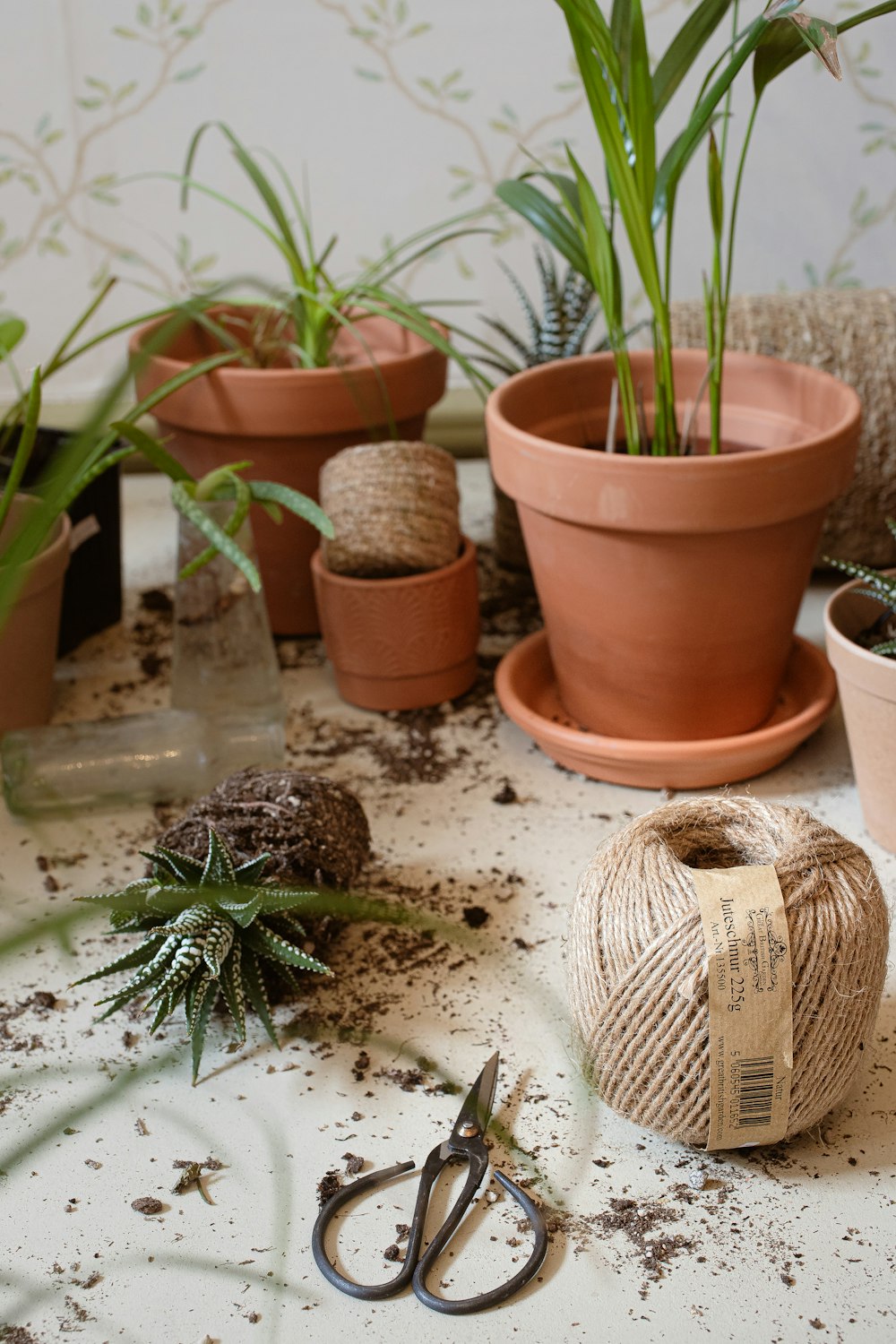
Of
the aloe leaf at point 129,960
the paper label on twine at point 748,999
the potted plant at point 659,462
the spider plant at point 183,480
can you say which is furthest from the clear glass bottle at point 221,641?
the paper label on twine at point 748,999

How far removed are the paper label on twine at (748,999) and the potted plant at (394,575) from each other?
545 mm

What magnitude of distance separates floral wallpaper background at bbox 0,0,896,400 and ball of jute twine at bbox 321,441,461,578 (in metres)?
0.50

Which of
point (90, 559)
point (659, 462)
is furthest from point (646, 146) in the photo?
point (90, 559)

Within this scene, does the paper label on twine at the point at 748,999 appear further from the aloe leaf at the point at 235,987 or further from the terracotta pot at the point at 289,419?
the terracotta pot at the point at 289,419

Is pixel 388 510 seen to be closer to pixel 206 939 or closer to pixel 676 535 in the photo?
pixel 676 535

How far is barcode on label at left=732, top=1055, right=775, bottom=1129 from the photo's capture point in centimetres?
67

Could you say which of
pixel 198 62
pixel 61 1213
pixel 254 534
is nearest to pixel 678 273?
pixel 198 62

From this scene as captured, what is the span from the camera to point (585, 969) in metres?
0.71

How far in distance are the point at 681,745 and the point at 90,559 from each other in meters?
0.67

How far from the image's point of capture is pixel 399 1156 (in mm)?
745

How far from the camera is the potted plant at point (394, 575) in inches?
45.9

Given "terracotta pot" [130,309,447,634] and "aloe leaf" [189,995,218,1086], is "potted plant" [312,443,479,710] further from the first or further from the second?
"aloe leaf" [189,995,218,1086]

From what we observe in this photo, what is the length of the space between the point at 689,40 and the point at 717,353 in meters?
0.24

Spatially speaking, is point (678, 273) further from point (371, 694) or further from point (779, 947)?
point (779, 947)
